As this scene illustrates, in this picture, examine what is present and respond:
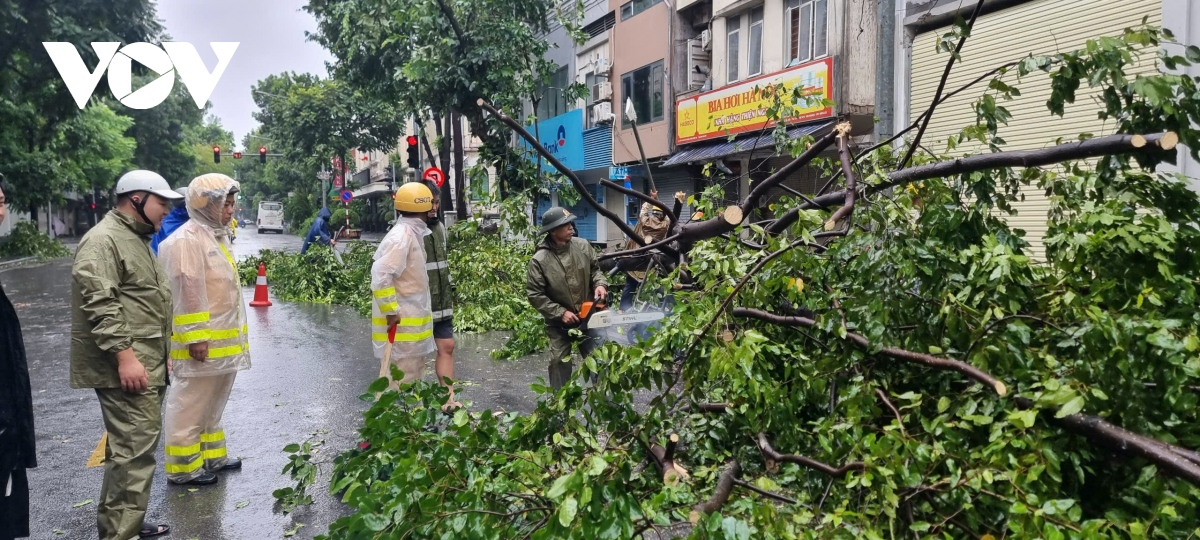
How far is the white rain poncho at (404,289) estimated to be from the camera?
19.3 feet

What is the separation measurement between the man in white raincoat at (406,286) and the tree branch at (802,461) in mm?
3370

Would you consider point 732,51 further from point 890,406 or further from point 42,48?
point 42,48

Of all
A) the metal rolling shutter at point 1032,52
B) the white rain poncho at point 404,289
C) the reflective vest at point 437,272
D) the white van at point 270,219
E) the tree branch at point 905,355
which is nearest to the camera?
the tree branch at point 905,355

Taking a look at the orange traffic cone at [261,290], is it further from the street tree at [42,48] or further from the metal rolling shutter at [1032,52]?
the metal rolling shutter at [1032,52]

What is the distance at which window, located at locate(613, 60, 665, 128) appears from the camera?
20500 millimetres

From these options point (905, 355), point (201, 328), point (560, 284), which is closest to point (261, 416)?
point (201, 328)

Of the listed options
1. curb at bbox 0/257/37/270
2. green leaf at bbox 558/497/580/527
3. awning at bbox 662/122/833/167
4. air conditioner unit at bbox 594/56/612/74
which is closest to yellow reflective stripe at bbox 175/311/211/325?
green leaf at bbox 558/497/580/527

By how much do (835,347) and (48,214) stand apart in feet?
181

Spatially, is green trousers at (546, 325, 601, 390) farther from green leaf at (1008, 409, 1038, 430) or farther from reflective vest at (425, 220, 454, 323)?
green leaf at (1008, 409, 1038, 430)

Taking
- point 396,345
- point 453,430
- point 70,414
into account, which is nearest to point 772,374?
point 453,430

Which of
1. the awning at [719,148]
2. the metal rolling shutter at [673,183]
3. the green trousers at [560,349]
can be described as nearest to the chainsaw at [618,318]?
the green trousers at [560,349]

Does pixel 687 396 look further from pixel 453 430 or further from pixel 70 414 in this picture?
pixel 70 414

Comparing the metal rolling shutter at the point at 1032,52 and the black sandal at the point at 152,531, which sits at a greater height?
the metal rolling shutter at the point at 1032,52

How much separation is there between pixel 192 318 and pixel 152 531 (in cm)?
119
